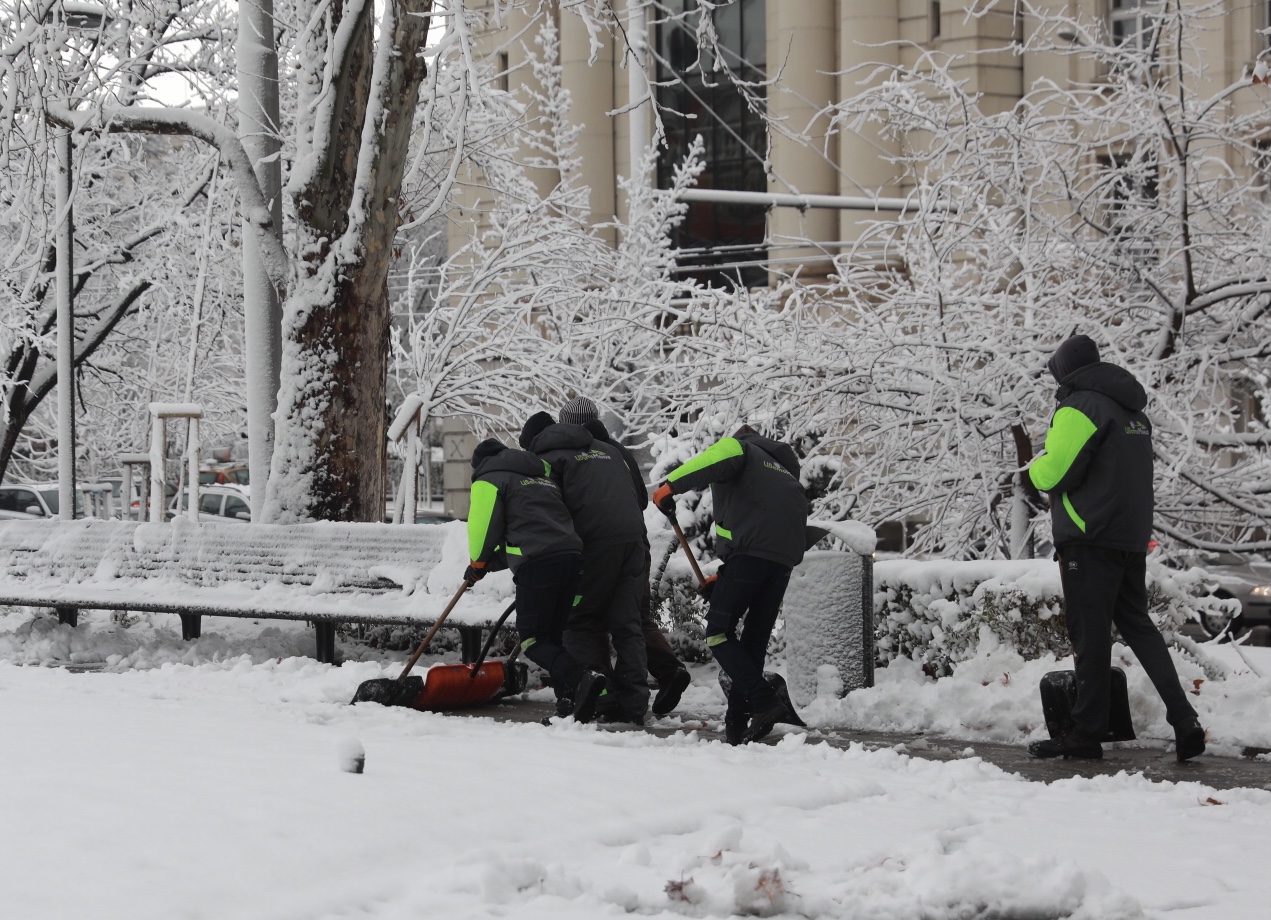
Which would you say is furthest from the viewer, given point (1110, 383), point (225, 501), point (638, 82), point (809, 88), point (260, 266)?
point (809, 88)

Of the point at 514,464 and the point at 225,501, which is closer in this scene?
the point at 514,464

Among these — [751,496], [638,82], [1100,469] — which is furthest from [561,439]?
[638,82]

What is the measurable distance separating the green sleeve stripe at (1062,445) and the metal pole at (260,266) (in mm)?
7161

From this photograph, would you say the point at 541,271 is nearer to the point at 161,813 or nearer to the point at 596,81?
the point at 161,813

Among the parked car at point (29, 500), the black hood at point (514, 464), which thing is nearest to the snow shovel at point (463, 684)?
the black hood at point (514, 464)

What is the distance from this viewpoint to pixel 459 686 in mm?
8859

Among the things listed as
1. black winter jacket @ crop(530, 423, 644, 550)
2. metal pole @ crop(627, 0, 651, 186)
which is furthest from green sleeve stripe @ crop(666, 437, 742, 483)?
metal pole @ crop(627, 0, 651, 186)

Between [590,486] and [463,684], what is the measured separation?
4.45ft

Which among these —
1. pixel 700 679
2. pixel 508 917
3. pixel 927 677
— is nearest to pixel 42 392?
pixel 700 679

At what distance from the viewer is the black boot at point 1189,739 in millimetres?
7016

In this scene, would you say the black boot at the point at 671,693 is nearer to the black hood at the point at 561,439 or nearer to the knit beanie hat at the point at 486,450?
the black hood at the point at 561,439

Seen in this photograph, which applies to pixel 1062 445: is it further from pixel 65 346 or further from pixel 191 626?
pixel 65 346

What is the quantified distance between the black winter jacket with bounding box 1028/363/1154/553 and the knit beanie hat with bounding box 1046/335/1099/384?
115 mm

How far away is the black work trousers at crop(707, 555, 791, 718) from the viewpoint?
781 cm
